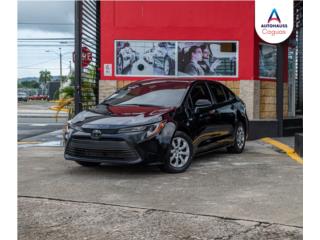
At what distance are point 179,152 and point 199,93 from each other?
1.34m

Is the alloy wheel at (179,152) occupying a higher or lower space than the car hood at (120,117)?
lower

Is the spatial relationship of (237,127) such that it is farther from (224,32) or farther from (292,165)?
(224,32)

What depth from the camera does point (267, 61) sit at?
12.7 metres

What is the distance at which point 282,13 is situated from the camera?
10750 mm

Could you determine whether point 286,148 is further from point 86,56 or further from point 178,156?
point 86,56

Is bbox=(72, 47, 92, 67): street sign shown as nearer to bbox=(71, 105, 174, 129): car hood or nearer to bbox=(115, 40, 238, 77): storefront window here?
bbox=(115, 40, 238, 77): storefront window

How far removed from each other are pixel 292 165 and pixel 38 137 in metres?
7.39

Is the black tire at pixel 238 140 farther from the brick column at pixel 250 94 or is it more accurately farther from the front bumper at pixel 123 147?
the brick column at pixel 250 94

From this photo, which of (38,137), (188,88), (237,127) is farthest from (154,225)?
(38,137)

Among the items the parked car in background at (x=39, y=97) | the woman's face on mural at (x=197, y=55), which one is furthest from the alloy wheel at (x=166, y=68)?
the parked car in background at (x=39, y=97)

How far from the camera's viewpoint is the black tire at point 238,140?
918 centimetres

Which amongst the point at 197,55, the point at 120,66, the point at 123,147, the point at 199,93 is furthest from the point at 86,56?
the point at 123,147

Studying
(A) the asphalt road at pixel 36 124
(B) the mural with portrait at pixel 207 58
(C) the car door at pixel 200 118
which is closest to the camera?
(C) the car door at pixel 200 118

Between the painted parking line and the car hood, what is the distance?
277 centimetres
